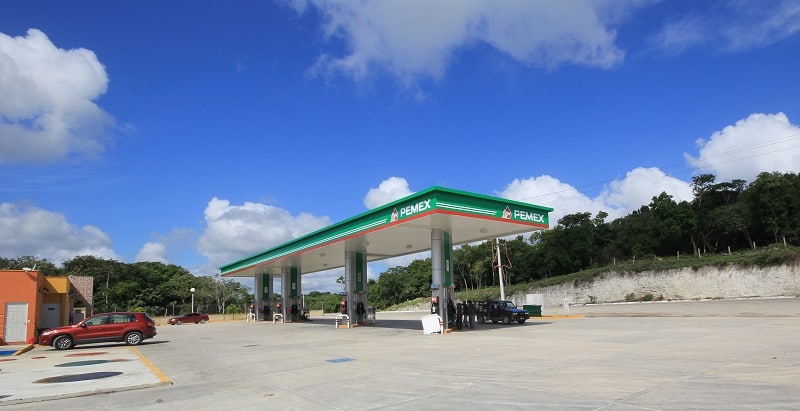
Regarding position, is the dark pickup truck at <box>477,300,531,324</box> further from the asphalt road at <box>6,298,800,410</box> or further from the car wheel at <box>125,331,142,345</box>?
the car wheel at <box>125,331,142,345</box>

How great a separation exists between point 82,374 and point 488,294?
60031 mm

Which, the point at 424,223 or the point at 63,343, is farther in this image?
the point at 424,223

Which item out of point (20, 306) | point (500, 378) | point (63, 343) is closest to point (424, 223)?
point (500, 378)

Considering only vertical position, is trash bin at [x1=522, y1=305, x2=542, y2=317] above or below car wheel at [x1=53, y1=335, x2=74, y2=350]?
below

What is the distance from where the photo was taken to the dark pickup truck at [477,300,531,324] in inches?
1193

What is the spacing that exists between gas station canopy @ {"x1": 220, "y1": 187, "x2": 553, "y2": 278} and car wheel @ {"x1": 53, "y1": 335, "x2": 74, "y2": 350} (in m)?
13.9

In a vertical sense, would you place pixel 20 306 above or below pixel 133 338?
above

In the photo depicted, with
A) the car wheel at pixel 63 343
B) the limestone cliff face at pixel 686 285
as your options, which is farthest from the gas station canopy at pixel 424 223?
the limestone cliff face at pixel 686 285

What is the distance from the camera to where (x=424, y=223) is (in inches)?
998

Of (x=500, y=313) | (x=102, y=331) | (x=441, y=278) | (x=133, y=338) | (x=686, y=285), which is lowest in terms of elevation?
(x=500, y=313)

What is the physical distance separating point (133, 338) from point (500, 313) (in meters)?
19.8

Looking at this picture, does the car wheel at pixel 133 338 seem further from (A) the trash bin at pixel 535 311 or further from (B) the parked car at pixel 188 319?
(B) the parked car at pixel 188 319

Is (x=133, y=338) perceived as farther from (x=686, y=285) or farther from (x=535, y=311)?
(x=686, y=285)

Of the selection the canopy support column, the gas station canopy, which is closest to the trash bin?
the gas station canopy
